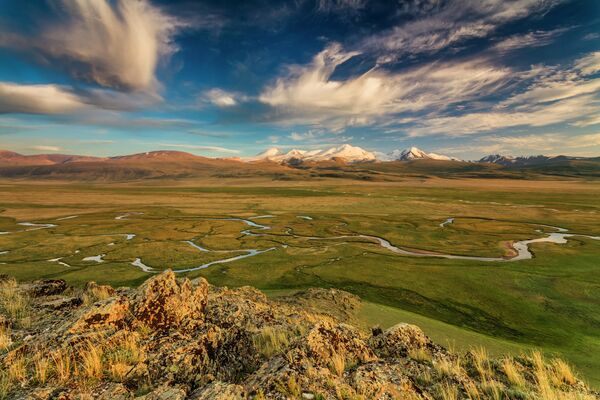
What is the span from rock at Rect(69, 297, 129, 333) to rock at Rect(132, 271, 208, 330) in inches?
13.4

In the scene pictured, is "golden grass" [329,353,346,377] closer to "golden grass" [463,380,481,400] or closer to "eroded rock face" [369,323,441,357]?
"eroded rock face" [369,323,441,357]

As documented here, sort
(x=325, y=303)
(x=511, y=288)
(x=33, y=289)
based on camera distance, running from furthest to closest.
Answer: (x=511, y=288)
(x=325, y=303)
(x=33, y=289)

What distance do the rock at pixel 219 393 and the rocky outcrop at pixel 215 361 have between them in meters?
0.03

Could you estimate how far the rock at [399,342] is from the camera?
10.7m

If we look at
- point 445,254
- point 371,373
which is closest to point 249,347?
point 371,373

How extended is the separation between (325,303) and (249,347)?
15.3 meters

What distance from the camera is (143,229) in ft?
251

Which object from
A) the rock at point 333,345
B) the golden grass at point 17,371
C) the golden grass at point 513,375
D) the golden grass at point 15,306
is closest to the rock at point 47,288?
the golden grass at point 15,306

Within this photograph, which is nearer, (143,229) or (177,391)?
(177,391)

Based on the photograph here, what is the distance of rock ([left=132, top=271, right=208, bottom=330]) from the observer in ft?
33.7

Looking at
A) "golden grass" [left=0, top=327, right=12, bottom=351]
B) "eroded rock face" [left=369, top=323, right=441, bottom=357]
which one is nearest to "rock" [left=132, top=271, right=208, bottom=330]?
"golden grass" [left=0, top=327, right=12, bottom=351]

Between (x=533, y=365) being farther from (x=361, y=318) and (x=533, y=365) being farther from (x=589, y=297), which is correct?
(x=589, y=297)

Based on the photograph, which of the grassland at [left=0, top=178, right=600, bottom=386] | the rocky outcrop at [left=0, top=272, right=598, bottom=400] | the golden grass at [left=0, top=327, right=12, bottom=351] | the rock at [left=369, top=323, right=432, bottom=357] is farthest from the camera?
the grassland at [left=0, top=178, right=600, bottom=386]

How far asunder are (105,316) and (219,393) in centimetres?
500
